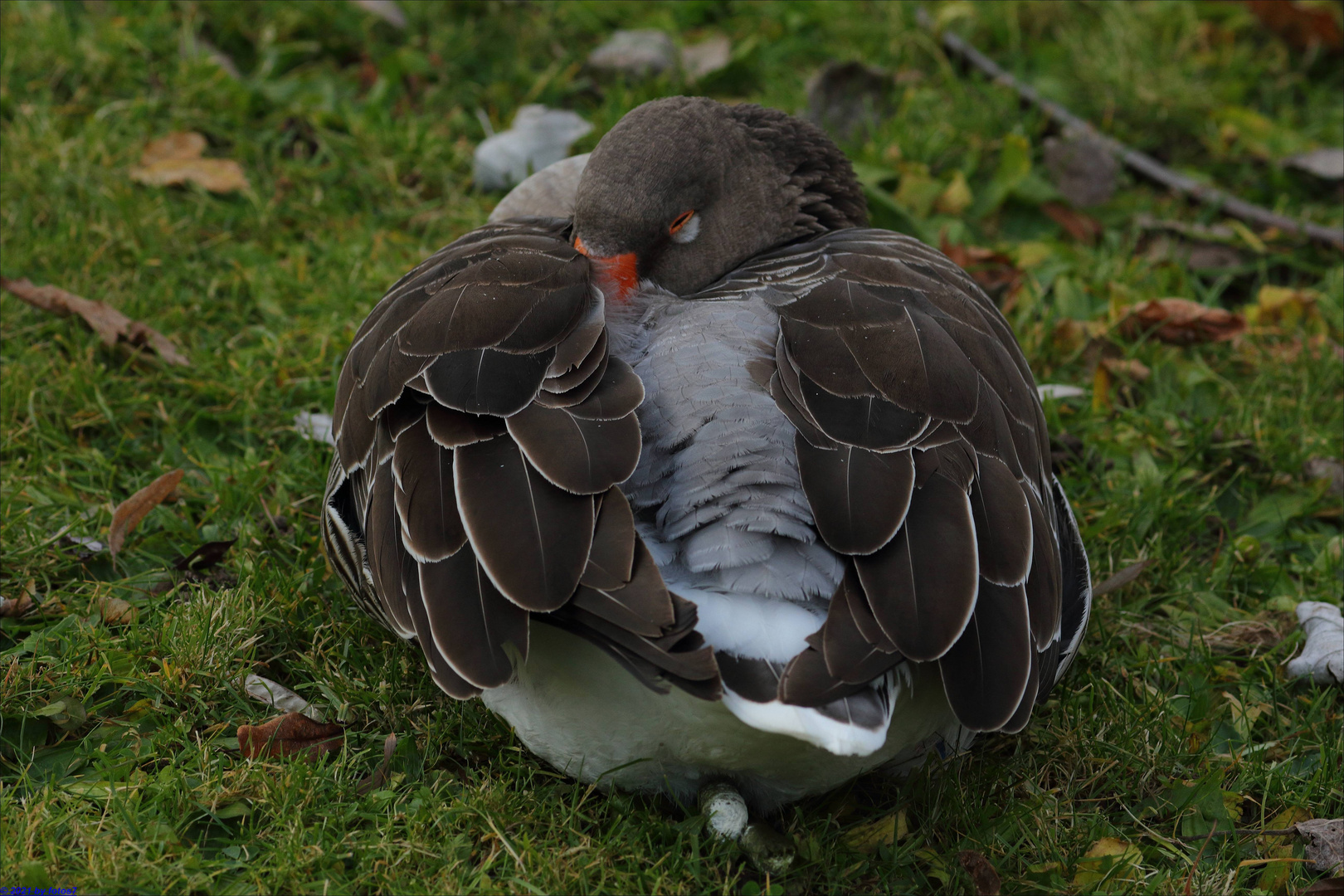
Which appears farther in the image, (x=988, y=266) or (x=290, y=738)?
(x=988, y=266)

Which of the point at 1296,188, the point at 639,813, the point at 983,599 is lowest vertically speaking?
the point at 1296,188

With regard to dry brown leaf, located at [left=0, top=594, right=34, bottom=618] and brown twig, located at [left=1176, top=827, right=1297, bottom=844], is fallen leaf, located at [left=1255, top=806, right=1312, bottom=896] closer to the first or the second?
brown twig, located at [left=1176, top=827, right=1297, bottom=844]

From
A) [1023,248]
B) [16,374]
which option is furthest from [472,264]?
[1023,248]

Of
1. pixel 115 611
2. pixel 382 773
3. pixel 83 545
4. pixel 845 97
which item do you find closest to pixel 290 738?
pixel 382 773

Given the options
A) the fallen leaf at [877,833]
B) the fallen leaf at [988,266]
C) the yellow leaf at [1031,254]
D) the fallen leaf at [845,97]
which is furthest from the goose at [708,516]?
the fallen leaf at [845,97]

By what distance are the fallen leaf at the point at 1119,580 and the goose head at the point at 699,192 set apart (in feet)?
5.85

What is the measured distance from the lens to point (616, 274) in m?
4.38

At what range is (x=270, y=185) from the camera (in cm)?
659

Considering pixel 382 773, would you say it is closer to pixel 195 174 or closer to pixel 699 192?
pixel 699 192

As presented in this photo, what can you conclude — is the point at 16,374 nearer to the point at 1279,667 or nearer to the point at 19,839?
the point at 19,839

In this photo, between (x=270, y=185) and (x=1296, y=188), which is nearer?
(x=270, y=185)

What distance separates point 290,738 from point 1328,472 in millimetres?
4297

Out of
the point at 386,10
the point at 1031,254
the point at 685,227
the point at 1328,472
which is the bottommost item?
the point at 1328,472

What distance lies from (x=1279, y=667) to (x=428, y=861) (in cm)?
302
